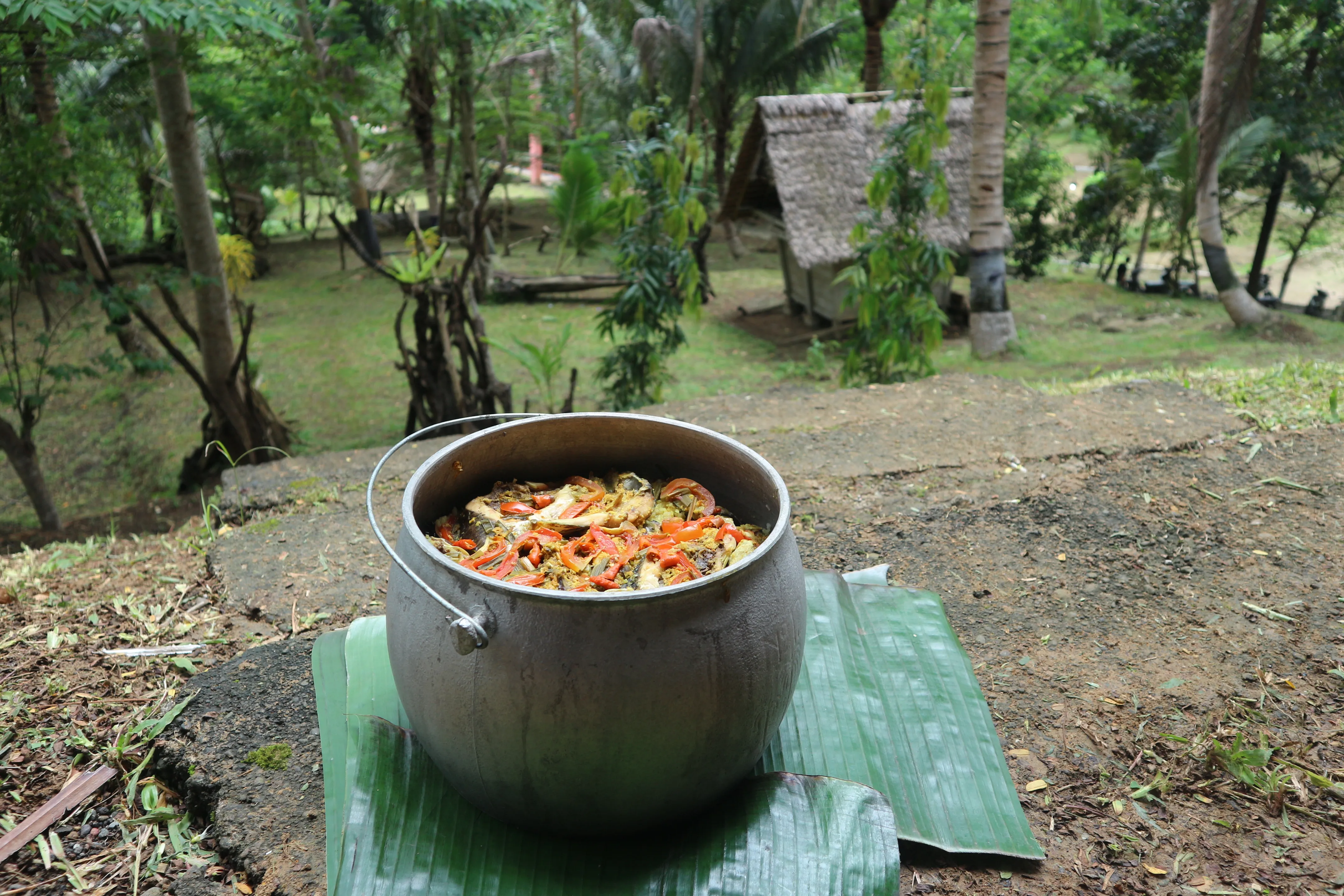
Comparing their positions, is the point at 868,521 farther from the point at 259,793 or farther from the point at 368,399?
the point at 368,399

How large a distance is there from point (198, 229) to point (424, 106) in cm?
730

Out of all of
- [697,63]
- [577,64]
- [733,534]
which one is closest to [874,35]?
[697,63]

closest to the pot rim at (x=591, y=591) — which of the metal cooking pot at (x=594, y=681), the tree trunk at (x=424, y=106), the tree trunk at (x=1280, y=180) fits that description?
the metal cooking pot at (x=594, y=681)

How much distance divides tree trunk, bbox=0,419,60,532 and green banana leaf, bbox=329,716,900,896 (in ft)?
17.0

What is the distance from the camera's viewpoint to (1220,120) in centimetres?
1080

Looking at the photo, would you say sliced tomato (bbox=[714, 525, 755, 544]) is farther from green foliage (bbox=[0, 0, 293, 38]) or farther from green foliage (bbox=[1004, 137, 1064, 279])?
green foliage (bbox=[1004, 137, 1064, 279])

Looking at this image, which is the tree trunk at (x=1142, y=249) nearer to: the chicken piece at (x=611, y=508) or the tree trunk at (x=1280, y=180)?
the tree trunk at (x=1280, y=180)

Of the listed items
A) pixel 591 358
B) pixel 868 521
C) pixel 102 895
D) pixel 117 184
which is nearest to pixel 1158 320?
pixel 591 358

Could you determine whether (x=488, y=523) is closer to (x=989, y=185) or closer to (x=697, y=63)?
(x=989, y=185)

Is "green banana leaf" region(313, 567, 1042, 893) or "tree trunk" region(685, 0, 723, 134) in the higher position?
"tree trunk" region(685, 0, 723, 134)

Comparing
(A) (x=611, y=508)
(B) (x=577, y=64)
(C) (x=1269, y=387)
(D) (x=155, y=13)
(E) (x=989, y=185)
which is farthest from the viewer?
(B) (x=577, y=64)

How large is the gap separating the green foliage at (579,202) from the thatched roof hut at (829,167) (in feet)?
7.32

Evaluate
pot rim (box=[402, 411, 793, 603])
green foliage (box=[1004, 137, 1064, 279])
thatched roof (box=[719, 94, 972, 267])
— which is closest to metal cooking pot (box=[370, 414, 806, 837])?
pot rim (box=[402, 411, 793, 603])

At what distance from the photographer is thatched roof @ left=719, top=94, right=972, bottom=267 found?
1100 cm
